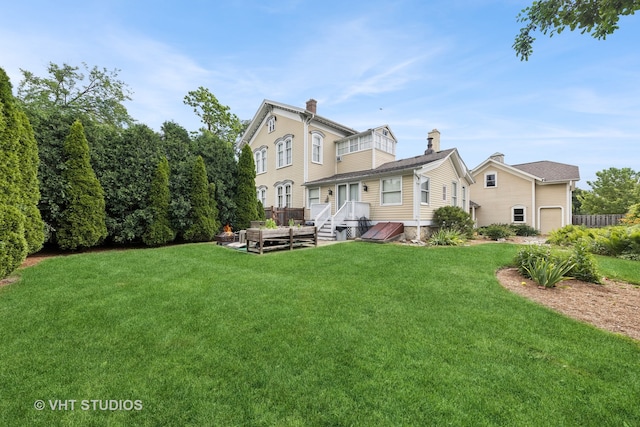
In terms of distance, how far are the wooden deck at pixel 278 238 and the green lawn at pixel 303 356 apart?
335cm

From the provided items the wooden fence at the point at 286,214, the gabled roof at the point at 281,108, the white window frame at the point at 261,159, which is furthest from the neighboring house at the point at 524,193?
the white window frame at the point at 261,159

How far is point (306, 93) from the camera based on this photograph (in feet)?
61.1

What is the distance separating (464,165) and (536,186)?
783cm

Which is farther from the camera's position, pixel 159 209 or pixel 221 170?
pixel 221 170

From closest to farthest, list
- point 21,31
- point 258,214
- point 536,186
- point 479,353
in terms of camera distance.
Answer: point 479,353 < point 21,31 < point 258,214 < point 536,186

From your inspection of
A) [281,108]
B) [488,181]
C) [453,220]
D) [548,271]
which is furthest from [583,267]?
[281,108]

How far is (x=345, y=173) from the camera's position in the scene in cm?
1692

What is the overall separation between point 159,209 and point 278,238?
4.85 m

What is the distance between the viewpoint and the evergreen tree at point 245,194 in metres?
12.6

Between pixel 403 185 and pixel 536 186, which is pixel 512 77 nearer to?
pixel 403 185

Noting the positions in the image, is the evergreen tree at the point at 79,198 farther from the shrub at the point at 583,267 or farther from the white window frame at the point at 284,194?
the shrub at the point at 583,267

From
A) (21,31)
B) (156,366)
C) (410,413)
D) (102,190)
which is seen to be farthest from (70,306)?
(21,31)

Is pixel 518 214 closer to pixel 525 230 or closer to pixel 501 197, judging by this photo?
pixel 501 197

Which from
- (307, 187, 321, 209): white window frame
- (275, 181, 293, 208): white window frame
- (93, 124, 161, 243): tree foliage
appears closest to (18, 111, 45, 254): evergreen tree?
(93, 124, 161, 243): tree foliage
